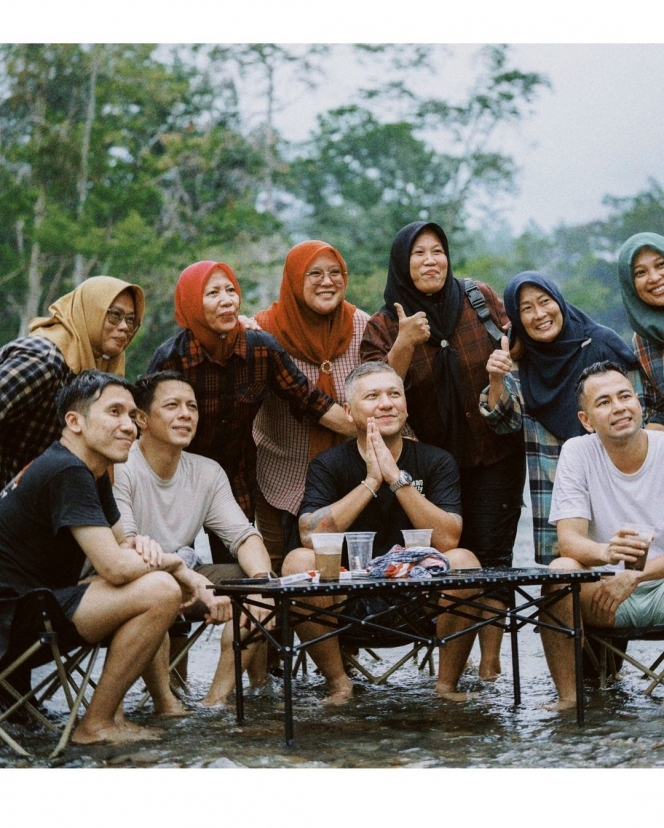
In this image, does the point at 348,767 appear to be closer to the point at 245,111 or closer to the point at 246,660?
the point at 246,660

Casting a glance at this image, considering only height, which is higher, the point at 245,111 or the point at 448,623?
the point at 245,111

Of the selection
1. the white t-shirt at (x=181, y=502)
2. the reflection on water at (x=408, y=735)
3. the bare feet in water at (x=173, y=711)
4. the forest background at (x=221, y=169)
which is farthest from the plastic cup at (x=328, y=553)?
the forest background at (x=221, y=169)

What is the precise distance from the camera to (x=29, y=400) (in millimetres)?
4250

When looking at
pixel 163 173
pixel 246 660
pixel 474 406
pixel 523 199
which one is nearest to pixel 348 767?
pixel 246 660

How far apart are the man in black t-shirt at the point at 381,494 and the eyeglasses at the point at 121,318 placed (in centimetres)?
100

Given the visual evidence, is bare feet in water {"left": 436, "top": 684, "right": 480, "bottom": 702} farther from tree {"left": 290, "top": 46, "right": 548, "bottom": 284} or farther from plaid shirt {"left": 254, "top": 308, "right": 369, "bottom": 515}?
tree {"left": 290, "top": 46, "right": 548, "bottom": 284}

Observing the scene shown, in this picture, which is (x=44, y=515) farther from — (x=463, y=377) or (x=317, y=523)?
(x=463, y=377)

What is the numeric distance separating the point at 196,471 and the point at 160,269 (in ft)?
56.7

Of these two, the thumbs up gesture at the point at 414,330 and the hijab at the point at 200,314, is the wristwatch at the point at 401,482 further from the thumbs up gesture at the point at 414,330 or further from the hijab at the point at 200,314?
the hijab at the point at 200,314

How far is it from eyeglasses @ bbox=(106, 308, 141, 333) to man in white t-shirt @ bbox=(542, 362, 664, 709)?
1.94 metres

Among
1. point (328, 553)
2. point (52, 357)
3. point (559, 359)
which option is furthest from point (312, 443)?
point (328, 553)

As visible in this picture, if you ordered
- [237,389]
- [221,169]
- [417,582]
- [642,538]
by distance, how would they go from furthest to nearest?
[221,169], [237,389], [642,538], [417,582]

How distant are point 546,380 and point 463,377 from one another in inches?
14.9

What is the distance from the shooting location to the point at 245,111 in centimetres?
2355
